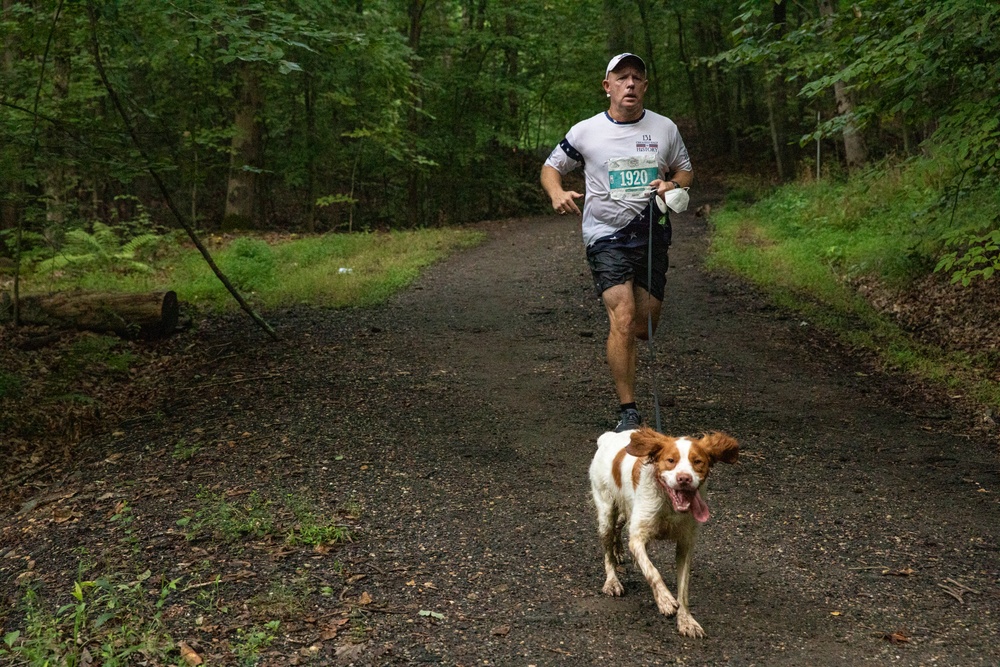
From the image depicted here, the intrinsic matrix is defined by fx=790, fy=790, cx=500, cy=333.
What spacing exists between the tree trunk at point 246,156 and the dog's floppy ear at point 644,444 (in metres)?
14.0

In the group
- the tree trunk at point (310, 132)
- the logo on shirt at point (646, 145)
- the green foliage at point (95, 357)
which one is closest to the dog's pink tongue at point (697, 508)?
the logo on shirt at point (646, 145)

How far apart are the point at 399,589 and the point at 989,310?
8.31 metres

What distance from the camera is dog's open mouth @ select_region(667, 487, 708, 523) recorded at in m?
3.11

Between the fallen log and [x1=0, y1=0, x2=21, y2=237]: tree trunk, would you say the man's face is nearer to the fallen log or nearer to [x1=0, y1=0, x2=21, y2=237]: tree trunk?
[x1=0, y1=0, x2=21, y2=237]: tree trunk

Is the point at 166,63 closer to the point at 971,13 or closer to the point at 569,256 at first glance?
the point at 569,256

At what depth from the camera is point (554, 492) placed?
4867 mm

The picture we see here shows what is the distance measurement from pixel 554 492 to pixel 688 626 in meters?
1.70

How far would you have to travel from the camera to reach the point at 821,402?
689 cm

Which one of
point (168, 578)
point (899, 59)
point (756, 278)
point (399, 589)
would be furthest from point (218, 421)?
point (756, 278)

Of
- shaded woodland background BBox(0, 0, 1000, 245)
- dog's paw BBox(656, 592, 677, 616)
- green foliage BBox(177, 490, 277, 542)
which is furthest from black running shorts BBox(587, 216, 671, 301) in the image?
shaded woodland background BBox(0, 0, 1000, 245)

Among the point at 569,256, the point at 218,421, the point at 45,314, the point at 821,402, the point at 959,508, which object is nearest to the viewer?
the point at 959,508

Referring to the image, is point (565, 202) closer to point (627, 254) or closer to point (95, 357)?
point (627, 254)

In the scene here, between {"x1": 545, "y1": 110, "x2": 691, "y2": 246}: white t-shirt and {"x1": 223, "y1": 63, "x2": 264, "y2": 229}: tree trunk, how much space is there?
39.1ft

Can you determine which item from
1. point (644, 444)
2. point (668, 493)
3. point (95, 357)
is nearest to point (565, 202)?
point (644, 444)
